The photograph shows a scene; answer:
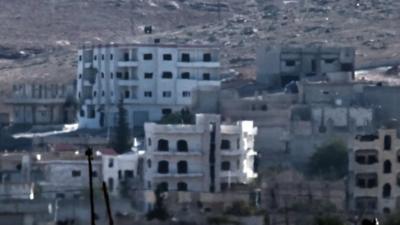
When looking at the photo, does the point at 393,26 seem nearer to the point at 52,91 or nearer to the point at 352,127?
the point at 52,91

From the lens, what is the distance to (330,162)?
52.3 meters

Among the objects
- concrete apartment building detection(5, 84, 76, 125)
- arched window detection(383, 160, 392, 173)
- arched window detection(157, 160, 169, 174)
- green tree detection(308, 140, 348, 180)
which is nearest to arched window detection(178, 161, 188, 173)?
arched window detection(157, 160, 169, 174)

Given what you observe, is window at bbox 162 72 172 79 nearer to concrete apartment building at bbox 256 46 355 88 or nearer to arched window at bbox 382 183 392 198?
concrete apartment building at bbox 256 46 355 88

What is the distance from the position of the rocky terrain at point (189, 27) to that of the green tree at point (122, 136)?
1214cm

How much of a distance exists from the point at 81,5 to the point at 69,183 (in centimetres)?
4703

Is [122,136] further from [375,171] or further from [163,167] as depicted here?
[375,171]

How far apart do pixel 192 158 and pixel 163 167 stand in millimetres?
565

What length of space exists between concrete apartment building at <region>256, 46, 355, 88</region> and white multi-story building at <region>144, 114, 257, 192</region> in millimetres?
9993

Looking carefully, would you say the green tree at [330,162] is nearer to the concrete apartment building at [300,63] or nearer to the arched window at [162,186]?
the arched window at [162,186]

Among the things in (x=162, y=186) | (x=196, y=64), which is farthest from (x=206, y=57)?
(x=162, y=186)

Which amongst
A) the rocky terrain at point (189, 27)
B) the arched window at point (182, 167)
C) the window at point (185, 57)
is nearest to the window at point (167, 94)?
the window at point (185, 57)

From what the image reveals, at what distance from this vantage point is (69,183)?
52.4 metres

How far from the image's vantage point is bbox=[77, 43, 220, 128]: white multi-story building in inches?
2414

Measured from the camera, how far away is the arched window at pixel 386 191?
50.5m
